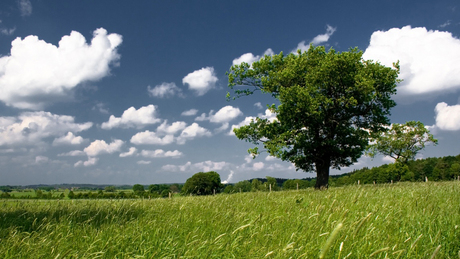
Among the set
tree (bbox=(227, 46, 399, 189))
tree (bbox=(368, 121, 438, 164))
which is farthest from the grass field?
tree (bbox=(368, 121, 438, 164))

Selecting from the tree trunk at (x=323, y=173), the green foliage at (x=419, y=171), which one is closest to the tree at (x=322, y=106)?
the tree trunk at (x=323, y=173)

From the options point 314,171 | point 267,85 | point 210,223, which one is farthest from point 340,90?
point 210,223

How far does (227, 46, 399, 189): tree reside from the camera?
71.5 feet

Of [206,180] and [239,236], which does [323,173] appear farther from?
[206,180]

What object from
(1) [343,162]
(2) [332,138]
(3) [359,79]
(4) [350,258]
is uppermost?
(3) [359,79]

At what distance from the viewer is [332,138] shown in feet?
78.7

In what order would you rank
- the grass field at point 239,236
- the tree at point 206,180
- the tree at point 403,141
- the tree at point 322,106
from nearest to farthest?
the grass field at point 239,236, the tree at point 322,106, the tree at point 403,141, the tree at point 206,180

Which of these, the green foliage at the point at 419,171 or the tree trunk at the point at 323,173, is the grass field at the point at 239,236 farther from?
the green foliage at the point at 419,171

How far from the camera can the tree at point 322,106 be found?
21.8m

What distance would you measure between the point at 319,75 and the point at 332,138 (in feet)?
18.0

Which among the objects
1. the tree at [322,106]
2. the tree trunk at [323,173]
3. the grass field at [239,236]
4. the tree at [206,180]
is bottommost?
the tree at [206,180]

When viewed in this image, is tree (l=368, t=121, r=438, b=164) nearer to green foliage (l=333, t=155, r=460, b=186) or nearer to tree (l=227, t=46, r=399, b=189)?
green foliage (l=333, t=155, r=460, b=186)

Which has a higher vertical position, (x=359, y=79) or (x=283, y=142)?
(x=359, y=79)

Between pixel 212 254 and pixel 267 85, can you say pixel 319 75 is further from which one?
pixel 212 254
